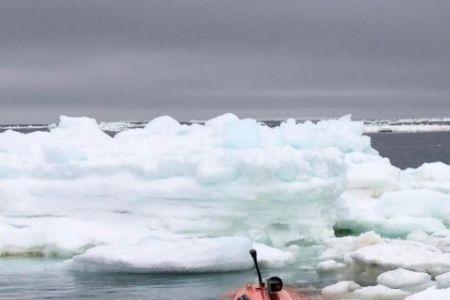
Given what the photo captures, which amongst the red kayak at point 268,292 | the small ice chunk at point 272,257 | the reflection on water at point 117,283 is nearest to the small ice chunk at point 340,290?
the reflection on water at point 117,283

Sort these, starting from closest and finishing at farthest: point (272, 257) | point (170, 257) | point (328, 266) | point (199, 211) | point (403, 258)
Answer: point (403, 258) < point (170, 257) < point (328, 266) < point (272, 257) < point (199, 211)

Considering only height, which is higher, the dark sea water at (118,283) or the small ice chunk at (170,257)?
the small ice chunk at (170,257)

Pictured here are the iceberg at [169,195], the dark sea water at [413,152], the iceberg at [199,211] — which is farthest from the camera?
the dark sea water at [413,152]

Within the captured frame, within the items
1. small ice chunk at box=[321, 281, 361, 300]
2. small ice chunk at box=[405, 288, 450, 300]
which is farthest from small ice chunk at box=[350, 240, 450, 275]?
small ice chunk at box=[405, 288, 450, 300]

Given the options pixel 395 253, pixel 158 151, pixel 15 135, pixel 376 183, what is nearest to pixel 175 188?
pixel 158 151

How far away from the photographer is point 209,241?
60.2 feet

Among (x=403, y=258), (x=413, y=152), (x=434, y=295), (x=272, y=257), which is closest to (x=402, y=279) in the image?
(x=403, y=258)

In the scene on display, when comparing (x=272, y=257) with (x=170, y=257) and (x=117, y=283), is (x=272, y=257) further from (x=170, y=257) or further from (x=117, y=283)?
(x=117, y=283)

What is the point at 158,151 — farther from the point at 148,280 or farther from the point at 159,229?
the point at 148,280

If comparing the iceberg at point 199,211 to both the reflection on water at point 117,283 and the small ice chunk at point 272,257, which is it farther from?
the reflection on water at point 117,283

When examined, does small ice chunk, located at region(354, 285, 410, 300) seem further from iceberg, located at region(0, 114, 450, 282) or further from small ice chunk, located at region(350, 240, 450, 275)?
small ice chunk, located at region(350, 240, 450, 275)

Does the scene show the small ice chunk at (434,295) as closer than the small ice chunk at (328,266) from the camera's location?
Yes

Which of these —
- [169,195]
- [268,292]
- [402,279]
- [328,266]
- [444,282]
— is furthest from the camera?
[169,195]

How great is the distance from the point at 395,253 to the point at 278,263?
2.44 m
